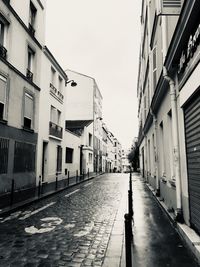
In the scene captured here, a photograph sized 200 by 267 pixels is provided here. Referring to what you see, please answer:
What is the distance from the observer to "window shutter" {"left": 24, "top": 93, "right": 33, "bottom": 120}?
15.0 metres

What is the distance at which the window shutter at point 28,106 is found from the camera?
1496 cm

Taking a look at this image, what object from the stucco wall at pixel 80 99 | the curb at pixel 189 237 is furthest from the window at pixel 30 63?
the stucco wall at pixel 80 99

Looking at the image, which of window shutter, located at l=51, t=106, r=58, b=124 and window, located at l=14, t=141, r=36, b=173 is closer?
window, located at l=14, t=141, r=36, b=173

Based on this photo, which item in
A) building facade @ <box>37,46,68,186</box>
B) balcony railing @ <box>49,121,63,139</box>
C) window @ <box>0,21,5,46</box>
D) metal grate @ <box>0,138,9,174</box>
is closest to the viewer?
metal grate @ <box>0,138,9,174</box>

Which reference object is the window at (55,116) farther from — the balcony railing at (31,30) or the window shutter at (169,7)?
the window shutter at (169,7)

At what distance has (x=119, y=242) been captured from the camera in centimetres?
515

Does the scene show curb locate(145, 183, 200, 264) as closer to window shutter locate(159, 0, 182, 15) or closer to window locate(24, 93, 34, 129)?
window shutter locate(159, 0, 182, 15)

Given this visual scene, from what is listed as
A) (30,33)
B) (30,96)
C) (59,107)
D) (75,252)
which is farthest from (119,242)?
(59,107)

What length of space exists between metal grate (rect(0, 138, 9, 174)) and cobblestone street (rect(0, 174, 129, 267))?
3.70 meters

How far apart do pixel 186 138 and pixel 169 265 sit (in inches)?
114

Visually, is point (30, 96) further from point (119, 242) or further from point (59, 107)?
point (119, 242)

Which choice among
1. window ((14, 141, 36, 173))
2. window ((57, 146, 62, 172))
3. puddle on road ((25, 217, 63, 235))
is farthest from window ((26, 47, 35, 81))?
puddle on road ((25, 217, 63, 235))

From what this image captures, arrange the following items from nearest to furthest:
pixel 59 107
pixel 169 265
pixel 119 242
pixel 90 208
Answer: pixel 169 265 < pixel 119 242 < pixel 90 208 < pixel 59 107

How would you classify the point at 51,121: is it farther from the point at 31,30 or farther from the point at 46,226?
the point at 46,226
